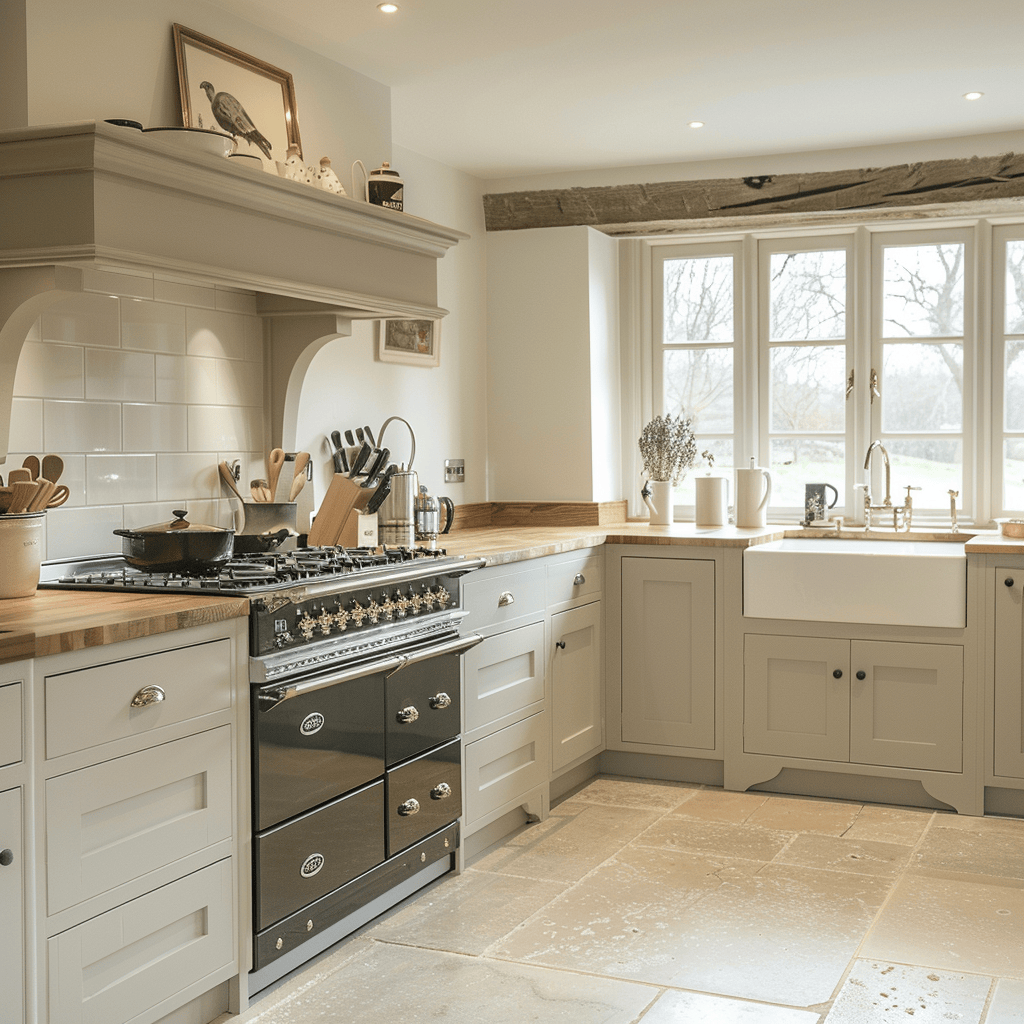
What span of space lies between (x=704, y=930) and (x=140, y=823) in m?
1.46

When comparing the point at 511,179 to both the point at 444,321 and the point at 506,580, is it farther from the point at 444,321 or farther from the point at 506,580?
the point at 506,580

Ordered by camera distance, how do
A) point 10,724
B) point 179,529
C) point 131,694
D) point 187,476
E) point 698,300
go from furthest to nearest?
point 698,300 < point 187,476 < point 179,529 < point 131,694 < point 10,724

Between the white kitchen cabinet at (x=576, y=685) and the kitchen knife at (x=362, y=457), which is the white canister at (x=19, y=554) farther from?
the white kitchen cabinet at (x=576, y=685)

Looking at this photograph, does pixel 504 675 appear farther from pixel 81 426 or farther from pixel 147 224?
pixel 147 224

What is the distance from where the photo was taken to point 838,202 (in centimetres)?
447

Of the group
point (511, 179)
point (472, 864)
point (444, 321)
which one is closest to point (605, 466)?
point (444, 321)

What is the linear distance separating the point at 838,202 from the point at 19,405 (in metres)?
3.19

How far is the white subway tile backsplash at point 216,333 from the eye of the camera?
3098 mm

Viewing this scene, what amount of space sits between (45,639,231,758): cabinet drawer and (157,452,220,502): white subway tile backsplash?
80cm

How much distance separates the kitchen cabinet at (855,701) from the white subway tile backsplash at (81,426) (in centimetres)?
231

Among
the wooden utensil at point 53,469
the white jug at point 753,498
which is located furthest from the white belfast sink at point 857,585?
the wooden utensil at point 53,469

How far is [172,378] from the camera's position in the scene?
303 centimetres

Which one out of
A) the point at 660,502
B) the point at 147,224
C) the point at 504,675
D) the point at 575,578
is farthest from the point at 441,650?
the point at 660,502

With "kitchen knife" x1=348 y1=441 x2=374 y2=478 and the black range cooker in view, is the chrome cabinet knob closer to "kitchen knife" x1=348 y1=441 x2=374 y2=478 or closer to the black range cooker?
the black range cooker
